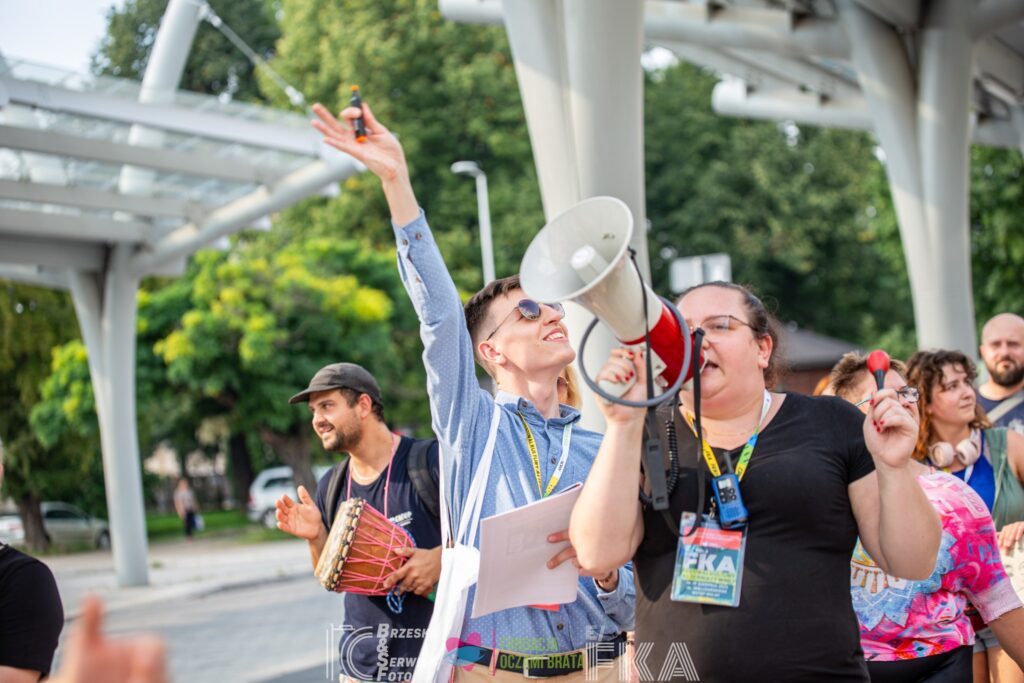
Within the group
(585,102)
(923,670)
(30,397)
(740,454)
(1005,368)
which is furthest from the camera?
(30,397)

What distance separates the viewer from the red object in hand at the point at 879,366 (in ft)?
9.58

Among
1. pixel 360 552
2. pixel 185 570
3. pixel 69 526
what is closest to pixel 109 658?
pixel 360 552

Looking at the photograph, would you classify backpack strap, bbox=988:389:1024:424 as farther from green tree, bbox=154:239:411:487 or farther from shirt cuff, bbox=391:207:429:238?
green tree, bbox=154:239:411:487

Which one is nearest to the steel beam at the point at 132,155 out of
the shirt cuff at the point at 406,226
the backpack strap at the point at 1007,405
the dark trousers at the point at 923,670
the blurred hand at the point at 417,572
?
the blurred hand at the point at 417,572

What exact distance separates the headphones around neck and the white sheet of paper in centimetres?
252

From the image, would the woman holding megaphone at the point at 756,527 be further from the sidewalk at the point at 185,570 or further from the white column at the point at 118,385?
the white column at the point at 118,385

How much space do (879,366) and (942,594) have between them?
155cm

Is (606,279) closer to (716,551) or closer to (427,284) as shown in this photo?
(716,551)

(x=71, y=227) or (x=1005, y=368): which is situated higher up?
(x=71, y=227)

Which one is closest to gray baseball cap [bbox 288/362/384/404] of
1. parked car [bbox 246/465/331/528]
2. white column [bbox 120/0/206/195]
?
white column [bbox 120/0/206/195]

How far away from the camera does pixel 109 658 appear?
1312mm

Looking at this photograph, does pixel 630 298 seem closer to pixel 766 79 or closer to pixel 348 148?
pixel 348 148

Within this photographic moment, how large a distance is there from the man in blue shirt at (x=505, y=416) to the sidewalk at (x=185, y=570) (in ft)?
35.9

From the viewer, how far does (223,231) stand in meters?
17.7
